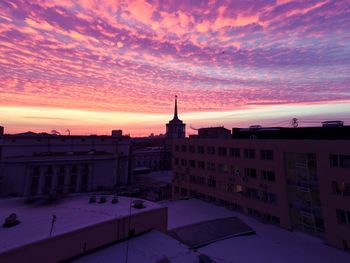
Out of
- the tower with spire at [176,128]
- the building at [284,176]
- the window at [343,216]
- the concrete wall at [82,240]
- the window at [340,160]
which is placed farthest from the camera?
the tower with spire at [176,128]

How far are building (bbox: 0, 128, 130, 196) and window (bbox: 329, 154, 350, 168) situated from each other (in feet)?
218

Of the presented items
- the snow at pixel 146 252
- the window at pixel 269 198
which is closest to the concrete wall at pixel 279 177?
the window at pixel 269 198

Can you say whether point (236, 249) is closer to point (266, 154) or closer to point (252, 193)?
point (252, 193)

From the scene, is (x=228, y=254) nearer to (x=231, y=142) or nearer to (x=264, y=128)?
(x=231, y=142)

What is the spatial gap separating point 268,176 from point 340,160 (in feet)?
34.8

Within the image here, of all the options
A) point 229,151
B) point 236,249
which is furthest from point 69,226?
point 229,151

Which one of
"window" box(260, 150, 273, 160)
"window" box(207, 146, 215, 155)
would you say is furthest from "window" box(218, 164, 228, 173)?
"window" box(260, 150, 273, 160)

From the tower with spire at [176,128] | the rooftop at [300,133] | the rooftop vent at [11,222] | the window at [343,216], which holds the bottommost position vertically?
the window at [343,216]

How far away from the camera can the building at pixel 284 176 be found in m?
26.0

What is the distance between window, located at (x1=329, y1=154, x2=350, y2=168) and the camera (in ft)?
83.2

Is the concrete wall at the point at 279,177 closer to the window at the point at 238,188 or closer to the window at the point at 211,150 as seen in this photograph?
the window at the point at 238,188

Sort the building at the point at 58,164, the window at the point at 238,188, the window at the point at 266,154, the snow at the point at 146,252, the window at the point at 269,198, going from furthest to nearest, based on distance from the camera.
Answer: the building at the point at 58,164
the window at the point at 238,188
the window at the point at 266,154
the window at the point at 269,198
the snow at the point at 146,252

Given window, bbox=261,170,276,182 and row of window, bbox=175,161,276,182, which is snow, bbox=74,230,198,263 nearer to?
window, bbox=261,170,276,182

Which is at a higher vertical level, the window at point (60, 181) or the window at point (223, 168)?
the window at point (223, 168)
